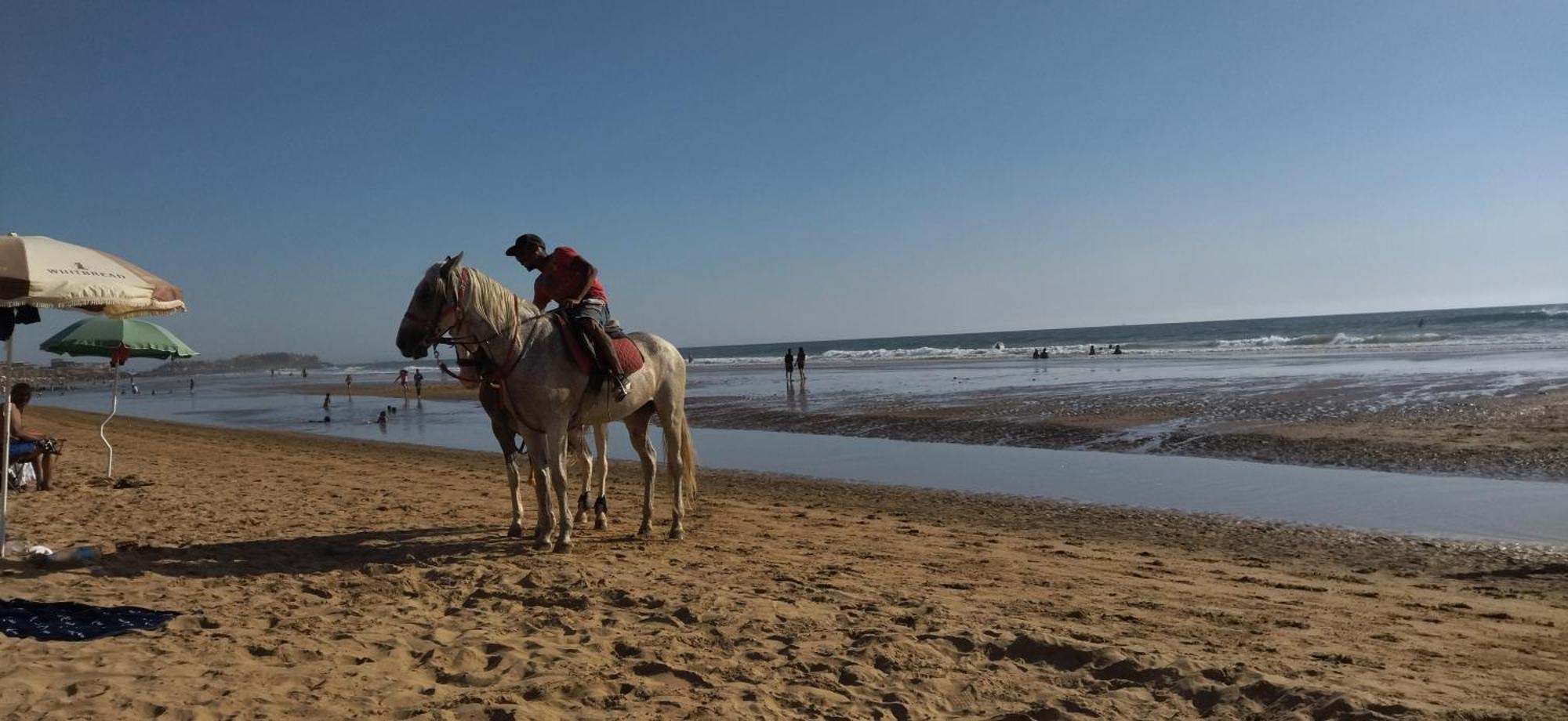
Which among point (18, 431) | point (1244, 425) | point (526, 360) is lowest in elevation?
point (1244, 425)

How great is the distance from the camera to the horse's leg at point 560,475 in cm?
715

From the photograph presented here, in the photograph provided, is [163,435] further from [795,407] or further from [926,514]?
[926,514]

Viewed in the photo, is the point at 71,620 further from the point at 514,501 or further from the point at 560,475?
the point at 514,501

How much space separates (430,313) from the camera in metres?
6.65

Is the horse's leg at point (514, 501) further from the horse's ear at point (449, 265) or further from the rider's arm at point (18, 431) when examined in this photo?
the rider's arm at point (18, 431)

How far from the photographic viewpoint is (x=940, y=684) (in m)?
4.23

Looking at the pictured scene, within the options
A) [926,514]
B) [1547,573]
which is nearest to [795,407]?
[926,514]

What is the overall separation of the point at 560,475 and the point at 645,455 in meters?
1.41

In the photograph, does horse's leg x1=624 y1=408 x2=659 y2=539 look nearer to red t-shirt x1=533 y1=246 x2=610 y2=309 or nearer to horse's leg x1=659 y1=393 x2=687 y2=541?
horse's leg x1=659 y1=393 x2=687 y2=541

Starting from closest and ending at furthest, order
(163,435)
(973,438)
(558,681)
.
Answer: (558,681) → (973,438) → (163,435)

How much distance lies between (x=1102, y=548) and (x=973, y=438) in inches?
375

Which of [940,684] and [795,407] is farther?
[795,407]

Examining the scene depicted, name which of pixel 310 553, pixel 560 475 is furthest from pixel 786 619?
pixel 310 553

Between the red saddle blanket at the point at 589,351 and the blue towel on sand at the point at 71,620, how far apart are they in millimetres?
3244
